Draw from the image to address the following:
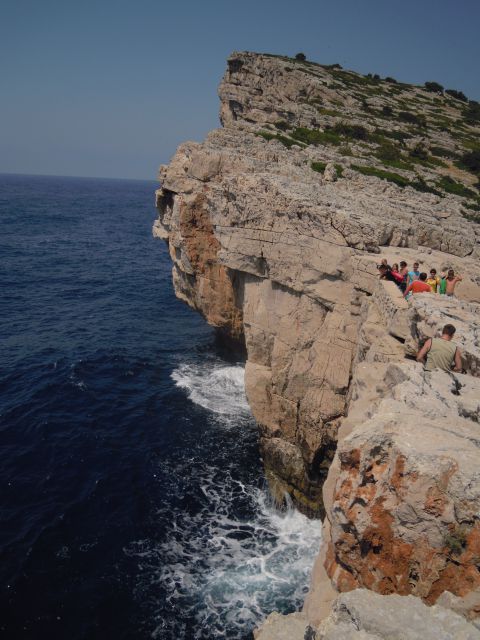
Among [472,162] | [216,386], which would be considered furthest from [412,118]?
[216,386]

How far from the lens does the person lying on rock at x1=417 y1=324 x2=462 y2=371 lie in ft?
35.2

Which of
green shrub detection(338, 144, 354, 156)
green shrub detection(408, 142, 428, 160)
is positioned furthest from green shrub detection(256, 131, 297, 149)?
green shrub detection(408, 142, 428, 160)

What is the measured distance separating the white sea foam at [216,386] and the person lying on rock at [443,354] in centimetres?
2046

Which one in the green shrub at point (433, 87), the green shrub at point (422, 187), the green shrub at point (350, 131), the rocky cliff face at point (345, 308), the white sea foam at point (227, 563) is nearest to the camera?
the rocky cliff face at point (345, 308)

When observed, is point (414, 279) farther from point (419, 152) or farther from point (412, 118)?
point (412, 118)

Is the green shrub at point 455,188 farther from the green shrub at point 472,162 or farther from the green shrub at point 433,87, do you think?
the green shrub at point 433,87

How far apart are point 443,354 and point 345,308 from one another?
9406 millimetres

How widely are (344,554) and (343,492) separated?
1009mm

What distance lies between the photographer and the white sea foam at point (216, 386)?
31.1 metres

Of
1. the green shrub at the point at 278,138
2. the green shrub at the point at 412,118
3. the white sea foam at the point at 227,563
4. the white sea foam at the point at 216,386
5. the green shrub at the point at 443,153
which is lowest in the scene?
the white sea foam at the point at 227,563

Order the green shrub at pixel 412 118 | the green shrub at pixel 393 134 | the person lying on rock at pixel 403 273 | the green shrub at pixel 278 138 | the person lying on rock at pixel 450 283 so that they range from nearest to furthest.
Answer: the person lying on rock at pixel 403 273 → the person lying on rock at pixel 450 283 → the green shrub at pixel 278 138 → the green shrub at pixel 393 134 → the green shrub at pixel 412 118

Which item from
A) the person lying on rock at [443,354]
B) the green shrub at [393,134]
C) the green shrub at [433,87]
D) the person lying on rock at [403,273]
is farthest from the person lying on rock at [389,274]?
the green shrub at [433,87]

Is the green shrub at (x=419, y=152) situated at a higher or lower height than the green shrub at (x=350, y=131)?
lower

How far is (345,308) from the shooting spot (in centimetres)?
2009
